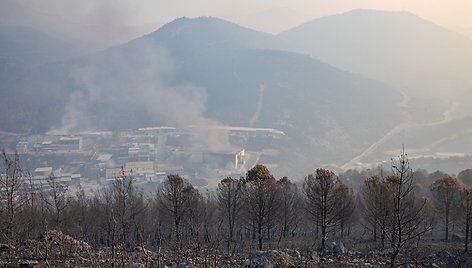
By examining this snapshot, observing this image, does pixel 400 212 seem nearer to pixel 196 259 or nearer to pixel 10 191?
pixel 196 259

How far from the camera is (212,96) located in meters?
110

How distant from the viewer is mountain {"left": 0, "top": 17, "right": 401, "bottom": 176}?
79.2m

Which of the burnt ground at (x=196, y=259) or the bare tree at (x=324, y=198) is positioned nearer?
the burnt ground at (x=196, y=259)

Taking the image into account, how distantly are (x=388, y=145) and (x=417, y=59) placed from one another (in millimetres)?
124862

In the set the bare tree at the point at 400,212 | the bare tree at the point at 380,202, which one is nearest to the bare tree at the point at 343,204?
the bare tree at the point at 380,202

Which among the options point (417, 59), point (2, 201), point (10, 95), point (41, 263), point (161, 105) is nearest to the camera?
point (41, 263)

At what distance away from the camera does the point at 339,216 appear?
59.6 ft

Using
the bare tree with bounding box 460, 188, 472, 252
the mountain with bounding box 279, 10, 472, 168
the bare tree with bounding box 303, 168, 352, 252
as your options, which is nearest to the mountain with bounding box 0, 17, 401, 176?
the mountain with bounding box 279, 10, 472, 168

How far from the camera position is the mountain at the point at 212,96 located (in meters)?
79.2

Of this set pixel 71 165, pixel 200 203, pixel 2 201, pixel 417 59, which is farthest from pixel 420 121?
pixel 417 59

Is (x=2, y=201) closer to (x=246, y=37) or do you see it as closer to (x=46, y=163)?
(x=46, y=163)

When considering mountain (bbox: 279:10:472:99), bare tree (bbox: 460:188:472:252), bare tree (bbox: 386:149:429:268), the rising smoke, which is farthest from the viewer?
mountain (bbox: 279:10:472:99)

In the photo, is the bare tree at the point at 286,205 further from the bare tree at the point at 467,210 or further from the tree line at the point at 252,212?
the bare tree at the point at 467,210

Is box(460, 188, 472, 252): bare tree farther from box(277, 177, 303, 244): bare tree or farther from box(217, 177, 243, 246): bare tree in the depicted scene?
box(217, 177, 243, 246): bare tree
